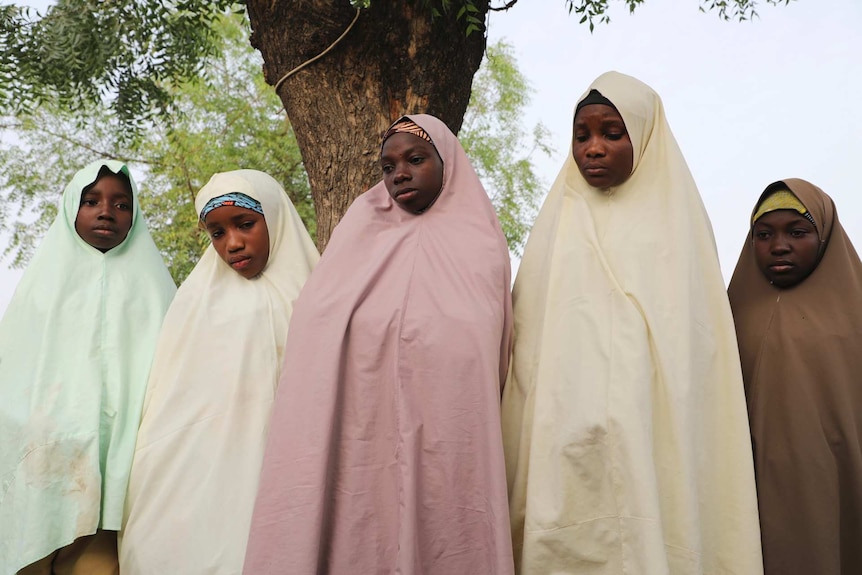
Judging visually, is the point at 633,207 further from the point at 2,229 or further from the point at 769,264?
the point at 2,229

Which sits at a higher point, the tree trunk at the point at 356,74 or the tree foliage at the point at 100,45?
the tree foliage at the point at 100,45

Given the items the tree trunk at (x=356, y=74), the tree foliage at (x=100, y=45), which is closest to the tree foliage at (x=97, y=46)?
the tree foliage at (x=100, y=45)

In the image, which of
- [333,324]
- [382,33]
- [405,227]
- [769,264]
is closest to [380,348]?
[333,324]

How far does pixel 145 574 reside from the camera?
350 cm

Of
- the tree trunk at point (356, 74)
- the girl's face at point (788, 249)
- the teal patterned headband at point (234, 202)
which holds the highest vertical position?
the tree trunk at point (356, 74)

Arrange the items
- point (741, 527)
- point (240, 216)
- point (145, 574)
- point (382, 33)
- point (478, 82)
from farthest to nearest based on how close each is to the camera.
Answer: point (478, 82) → point (382, 33) → point (240, 216) → point (145, 574) → point (741, 527)

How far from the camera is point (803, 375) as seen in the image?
3480 millimetres

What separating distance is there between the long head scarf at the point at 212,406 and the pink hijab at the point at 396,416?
0.31 m

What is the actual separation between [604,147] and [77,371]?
2.45 metres

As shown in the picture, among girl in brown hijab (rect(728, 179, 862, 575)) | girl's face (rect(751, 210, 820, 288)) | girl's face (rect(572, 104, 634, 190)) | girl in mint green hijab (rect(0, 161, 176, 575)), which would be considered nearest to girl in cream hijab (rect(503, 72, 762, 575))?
girl's face (rect(572, 104, 634, 190))

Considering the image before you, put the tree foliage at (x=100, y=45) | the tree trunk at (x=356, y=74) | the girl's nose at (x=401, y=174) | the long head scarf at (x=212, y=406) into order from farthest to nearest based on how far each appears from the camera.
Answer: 1. the tree foliage at (x=100, y=45)
2. the tree trunk at (x=356, y=74)
3. the girl's nose at (x=401, y=174)
4. the long head scarf at (x=212, y=406)

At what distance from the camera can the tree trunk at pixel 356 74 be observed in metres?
4.85

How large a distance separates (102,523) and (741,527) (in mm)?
2533

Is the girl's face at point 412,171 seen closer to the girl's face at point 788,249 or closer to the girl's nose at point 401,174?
the girl's nose at point 401,174
